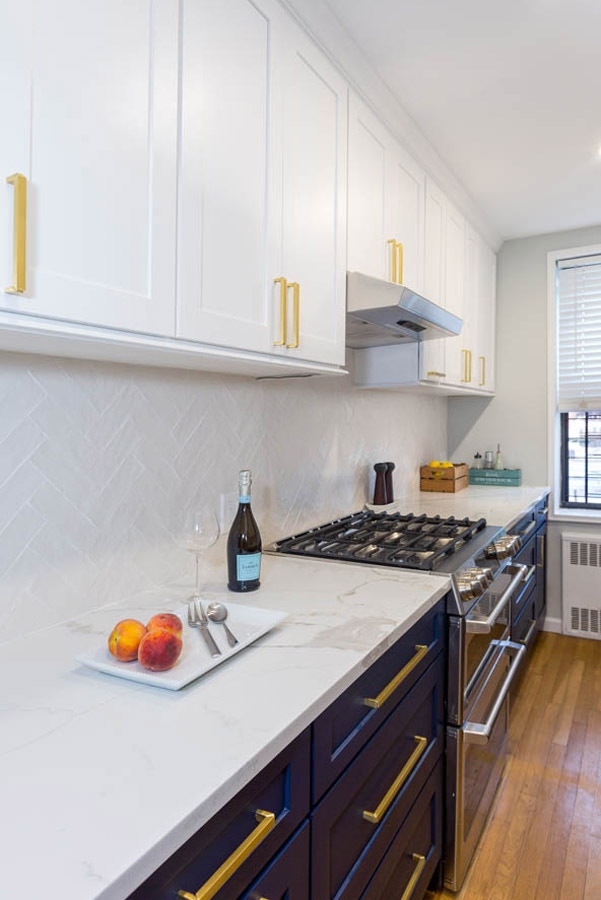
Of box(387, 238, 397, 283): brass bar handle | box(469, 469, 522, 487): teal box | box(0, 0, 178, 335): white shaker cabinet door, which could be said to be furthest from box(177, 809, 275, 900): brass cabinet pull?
box(469, 469, 522, 487): teal box

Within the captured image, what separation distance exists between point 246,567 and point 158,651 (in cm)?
53

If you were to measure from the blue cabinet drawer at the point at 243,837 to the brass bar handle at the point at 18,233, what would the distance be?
0.75 m

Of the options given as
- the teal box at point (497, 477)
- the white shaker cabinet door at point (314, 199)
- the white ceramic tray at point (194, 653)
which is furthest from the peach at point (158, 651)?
the teal box at point (497, 477)

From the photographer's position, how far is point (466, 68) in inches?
79.0

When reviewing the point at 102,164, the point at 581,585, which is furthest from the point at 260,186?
the point at 581,585

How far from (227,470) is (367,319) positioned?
0.69 meters

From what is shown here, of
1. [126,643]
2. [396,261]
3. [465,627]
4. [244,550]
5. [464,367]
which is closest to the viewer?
[126,643]

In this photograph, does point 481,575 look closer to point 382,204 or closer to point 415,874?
point 415,874

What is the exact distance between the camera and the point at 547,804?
6.66ft

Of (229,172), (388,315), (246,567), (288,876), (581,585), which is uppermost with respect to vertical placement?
(229,172)

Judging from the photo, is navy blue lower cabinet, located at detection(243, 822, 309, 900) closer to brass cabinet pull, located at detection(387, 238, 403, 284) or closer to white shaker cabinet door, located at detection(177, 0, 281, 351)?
white shaker cabinet door, located at detection(177, 0, 281, 351)

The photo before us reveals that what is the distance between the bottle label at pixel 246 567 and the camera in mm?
1467

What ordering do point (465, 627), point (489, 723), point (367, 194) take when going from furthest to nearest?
point (367, 194) < point (489, 723) < point (465, 627)

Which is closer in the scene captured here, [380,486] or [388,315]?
[388,315]
